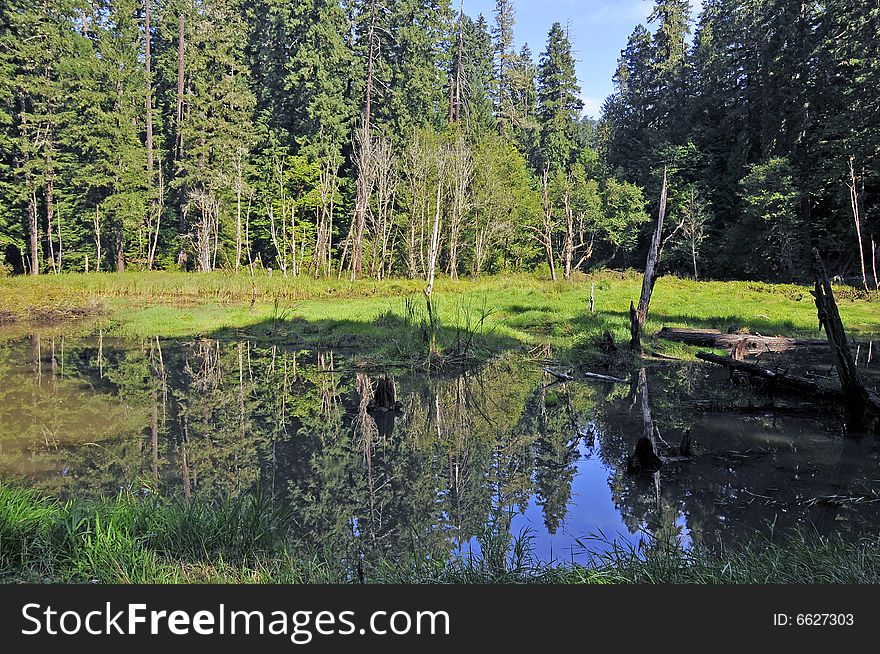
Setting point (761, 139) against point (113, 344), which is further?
point (761, 139)

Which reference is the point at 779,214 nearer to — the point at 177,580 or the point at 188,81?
the point at 177,580

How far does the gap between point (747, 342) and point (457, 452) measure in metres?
8.42

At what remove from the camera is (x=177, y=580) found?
11.9 feet

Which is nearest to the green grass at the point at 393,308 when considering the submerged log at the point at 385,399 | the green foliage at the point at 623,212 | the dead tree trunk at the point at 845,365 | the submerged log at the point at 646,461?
the submerged log at the point at 385,399

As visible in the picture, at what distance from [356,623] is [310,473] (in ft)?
12.4

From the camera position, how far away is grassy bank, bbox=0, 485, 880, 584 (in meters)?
3.65

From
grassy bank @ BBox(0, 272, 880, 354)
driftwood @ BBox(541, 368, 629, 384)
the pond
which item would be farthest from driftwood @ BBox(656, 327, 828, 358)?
driftwood @ BBox(541, 368, 629, 384)

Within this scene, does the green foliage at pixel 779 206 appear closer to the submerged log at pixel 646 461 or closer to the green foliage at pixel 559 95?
the green foliage at pixel 559 95

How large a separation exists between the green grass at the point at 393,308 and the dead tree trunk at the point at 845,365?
5.84 metres

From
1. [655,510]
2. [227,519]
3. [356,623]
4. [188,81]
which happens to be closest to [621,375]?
[655,510]

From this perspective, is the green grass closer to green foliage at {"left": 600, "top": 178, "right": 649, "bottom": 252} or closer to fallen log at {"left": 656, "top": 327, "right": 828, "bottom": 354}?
fallen log at {"left": 656, "top": 327, "right": 828, "bottom": 354}

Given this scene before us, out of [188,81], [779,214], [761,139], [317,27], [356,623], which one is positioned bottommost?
[356,623]

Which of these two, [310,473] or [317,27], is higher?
[317,27]

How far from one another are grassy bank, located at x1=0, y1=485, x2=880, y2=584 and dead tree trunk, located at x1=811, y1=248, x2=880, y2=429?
3.62 metres
